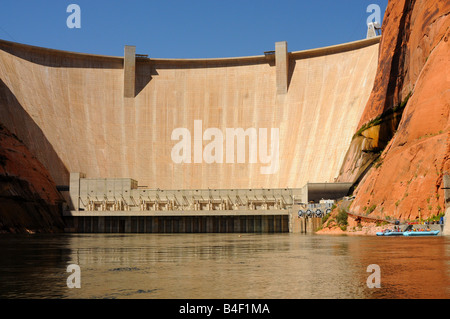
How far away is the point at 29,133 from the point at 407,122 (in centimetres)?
4858

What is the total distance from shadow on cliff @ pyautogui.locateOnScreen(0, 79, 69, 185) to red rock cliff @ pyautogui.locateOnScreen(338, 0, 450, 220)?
37922mm

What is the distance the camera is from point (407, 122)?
48594 millimetres

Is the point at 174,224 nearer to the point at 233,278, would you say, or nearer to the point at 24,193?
the point at 24,193

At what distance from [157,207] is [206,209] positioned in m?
6.57

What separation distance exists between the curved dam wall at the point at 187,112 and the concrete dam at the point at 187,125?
160mm

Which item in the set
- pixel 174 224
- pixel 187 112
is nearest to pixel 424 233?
pixel 174 224

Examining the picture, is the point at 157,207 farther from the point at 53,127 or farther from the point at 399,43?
the point at 399,43

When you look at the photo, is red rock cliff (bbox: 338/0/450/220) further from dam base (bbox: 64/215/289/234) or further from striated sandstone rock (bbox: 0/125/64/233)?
striated sandstone rock (bbox: 0/125/64/233)

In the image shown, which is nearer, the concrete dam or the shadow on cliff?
the shadow on cliff

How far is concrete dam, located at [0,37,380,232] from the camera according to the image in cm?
7188

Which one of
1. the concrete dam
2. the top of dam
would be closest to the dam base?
the concrete dam

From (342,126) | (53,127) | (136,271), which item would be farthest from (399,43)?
(136,271)

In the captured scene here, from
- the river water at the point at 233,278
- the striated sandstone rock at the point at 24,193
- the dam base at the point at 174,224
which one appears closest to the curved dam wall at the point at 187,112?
the striated sandstone rock at the point at 24,193

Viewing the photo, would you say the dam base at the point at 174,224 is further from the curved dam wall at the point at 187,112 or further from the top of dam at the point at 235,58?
the top of dam at the point at 235,58
